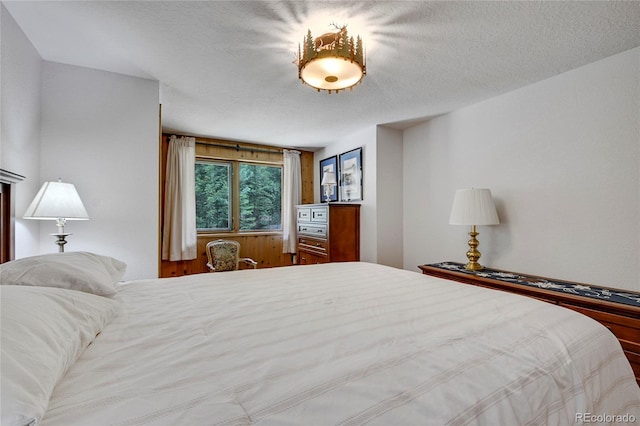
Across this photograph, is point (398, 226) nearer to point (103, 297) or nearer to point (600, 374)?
point (600, 374)

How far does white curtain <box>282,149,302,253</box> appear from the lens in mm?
5055

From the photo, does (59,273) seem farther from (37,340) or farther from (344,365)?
(344,365)

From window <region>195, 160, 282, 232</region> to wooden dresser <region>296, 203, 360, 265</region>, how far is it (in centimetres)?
112

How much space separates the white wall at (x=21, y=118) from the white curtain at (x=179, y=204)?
2.05 m

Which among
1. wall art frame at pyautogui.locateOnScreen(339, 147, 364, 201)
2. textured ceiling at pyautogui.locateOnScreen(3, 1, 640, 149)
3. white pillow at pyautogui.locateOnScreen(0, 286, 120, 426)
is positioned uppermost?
textured ceiling at pyautogui.locateOnScreen(3, 1, 640, 149)

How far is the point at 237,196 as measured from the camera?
16.0ft

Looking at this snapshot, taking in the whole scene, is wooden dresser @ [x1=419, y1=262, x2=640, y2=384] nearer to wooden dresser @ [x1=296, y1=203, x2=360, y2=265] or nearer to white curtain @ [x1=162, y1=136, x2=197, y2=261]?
wooden dresser @ [x1=296, y1=203, x2=360, y2=265]

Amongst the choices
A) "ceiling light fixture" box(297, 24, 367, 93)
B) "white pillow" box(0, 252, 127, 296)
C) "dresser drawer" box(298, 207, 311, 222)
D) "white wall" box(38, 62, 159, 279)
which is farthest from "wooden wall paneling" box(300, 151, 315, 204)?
"white pillow" box(0, 252, 127, 296)

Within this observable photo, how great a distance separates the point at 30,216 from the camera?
1.74 metres

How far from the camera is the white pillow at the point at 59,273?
108 centimetres

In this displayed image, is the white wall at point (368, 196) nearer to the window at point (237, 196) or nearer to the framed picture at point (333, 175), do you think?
the framed picture at point (333, 175)

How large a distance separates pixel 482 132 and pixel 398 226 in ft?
5.10

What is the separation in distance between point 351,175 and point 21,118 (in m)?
3.48

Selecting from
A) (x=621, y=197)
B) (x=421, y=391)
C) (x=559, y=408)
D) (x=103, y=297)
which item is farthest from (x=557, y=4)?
(x=103, y=297)
